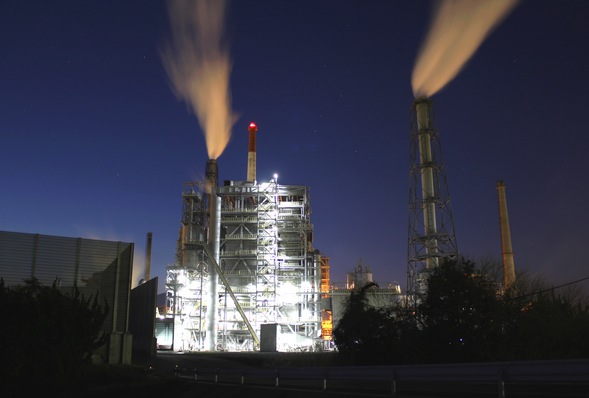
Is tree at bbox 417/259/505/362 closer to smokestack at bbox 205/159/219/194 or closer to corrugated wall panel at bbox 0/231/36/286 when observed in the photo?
corrugated wall panel at bbox 0/231/36/286

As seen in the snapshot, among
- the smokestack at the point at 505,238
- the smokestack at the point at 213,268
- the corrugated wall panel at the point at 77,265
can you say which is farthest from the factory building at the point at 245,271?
the corrugated wall panel at the point at 77,265

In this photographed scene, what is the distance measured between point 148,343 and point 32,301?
27.7 m

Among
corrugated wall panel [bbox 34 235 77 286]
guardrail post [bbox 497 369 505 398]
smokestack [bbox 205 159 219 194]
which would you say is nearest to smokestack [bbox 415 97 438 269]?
smokestack [bbox 205 159 219 194]

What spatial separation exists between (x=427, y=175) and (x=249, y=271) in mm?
28749

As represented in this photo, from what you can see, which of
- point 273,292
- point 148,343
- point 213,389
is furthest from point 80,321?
point 273,292

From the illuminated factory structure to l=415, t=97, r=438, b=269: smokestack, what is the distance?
65.7ft

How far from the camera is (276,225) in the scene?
262 ft

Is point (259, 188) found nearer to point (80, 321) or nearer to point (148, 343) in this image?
point (148, 343)

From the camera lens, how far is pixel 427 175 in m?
68.1

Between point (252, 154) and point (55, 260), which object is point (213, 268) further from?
point (55, 260)

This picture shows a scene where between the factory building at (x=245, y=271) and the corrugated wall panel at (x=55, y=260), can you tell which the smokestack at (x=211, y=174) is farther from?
the corrugated wall panel at (x=55, y=260)

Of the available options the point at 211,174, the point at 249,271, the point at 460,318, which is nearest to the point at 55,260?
the point at 460,318

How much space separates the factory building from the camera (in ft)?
248

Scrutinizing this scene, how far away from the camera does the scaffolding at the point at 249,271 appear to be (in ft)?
251
